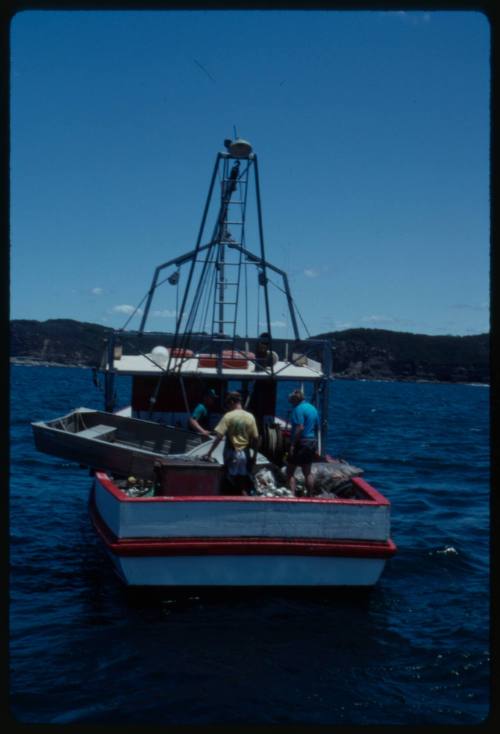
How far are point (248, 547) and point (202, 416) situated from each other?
152 inches

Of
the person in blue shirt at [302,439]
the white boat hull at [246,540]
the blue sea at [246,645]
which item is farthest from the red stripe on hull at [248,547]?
the person in blue shirt at [302,439]

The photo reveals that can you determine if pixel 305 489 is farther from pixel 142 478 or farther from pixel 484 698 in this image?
pixel 484 698

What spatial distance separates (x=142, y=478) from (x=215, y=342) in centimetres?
254

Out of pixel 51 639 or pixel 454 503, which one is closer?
pixel 51 639

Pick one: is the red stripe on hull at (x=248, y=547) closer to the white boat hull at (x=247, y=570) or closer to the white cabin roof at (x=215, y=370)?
the white boat hull at (x=247, y=570)

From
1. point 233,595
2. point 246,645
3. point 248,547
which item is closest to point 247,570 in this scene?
point 248,547

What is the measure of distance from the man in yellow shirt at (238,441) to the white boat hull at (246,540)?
0.84 metres

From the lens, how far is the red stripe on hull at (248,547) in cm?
779

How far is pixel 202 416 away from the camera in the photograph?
11.5 meters

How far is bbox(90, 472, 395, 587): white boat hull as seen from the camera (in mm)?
7824

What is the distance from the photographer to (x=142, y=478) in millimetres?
9883

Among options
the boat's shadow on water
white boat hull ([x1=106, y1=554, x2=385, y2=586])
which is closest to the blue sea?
the boat's shadow on water

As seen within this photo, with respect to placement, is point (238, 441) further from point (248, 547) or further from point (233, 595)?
point (233, 595)

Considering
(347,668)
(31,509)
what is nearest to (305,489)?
(347,668)
